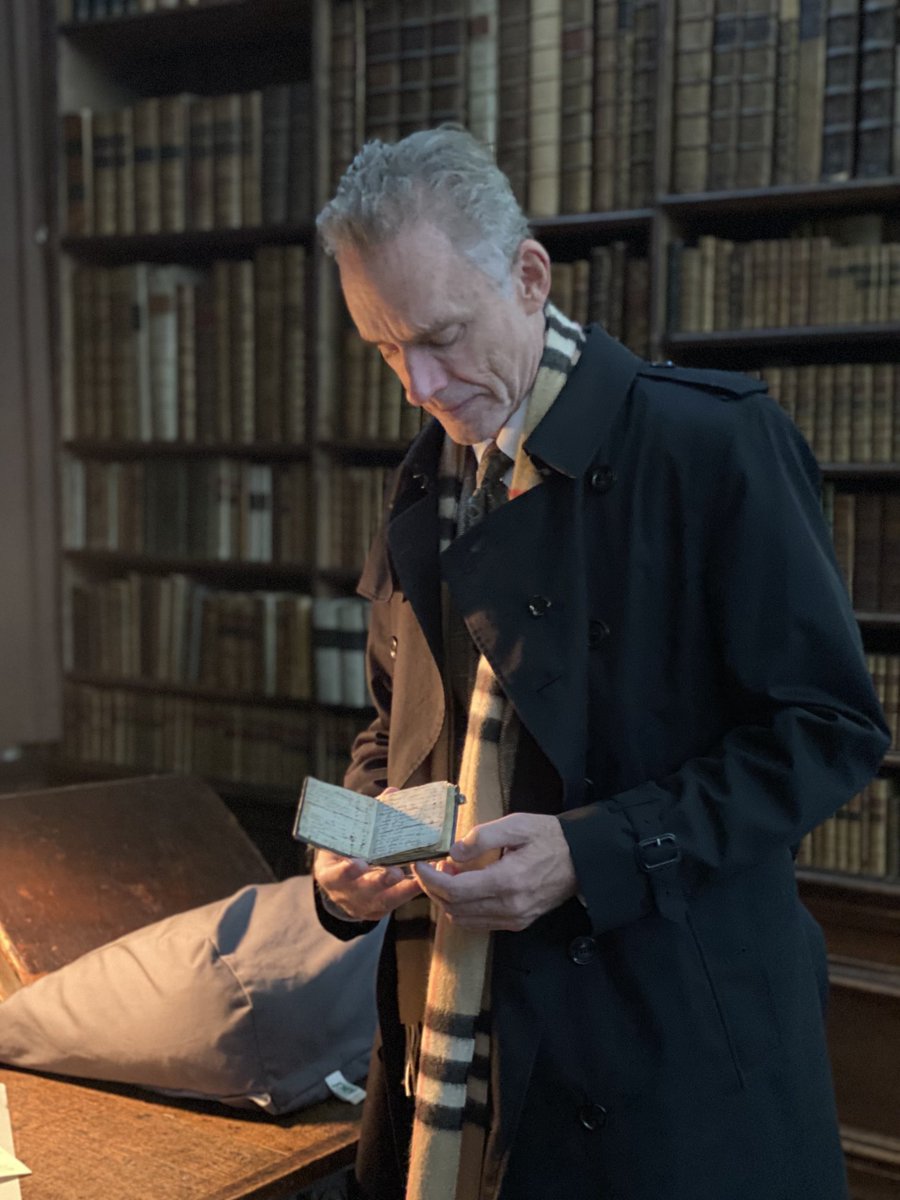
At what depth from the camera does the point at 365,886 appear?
4.02ft

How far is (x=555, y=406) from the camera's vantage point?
1.20 m

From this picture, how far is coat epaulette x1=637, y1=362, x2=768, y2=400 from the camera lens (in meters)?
1.19

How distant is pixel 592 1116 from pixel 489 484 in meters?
0.59

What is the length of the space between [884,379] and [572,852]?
186cm

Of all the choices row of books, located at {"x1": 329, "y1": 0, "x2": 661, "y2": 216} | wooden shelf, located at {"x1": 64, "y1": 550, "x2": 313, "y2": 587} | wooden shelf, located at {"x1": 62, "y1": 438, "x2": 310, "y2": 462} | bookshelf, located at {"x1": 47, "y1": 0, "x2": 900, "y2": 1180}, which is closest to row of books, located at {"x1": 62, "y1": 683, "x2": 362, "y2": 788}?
bookshelf, located at {"x1": 47, "y1": 0, "x2": 900, "y2": 1180}

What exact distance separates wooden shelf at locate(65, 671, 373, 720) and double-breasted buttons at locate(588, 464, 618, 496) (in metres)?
2.06

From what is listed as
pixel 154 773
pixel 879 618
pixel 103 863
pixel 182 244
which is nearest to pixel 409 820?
pixel 103 863

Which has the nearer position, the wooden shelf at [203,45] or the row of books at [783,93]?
the row of books at [783,93]

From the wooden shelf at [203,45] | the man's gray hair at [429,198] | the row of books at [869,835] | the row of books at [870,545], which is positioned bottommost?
the row of books at [869,835]

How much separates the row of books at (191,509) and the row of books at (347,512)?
6 centimetres

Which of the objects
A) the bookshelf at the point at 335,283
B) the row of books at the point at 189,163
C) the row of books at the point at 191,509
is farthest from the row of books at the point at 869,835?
the row of books at the point at 189,163

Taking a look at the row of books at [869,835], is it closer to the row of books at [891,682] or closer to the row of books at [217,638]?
the row of books at [891,682]

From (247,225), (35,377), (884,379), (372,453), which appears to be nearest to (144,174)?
(247,225)

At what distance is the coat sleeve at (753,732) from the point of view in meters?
1.09
